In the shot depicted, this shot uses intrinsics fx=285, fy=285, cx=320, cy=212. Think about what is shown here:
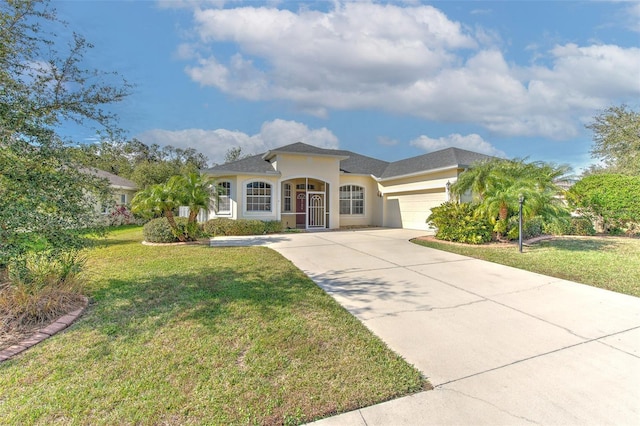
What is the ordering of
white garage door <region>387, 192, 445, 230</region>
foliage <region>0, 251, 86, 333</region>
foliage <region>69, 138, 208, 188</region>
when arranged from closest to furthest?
foliage <region>0, 251, 86, 333</region> → foliage <region>69, 138, 208, 188</region> → white garage door <region>387, 192, 445, 230</region>

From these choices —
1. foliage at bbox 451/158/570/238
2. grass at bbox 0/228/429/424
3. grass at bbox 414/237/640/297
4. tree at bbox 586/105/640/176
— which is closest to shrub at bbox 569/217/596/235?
grass at bbox 414/237/640/297

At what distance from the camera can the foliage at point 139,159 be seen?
498 cm

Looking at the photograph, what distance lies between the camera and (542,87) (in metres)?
15.0

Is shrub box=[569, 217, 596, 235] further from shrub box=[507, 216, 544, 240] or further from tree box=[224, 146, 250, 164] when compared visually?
tree box=[224, 146, 250, 164]

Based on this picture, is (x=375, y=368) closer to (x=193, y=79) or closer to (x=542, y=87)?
(x=193, y=79)

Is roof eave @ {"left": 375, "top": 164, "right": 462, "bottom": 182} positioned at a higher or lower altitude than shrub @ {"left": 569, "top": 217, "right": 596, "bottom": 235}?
higher

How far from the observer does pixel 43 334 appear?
3705 mm

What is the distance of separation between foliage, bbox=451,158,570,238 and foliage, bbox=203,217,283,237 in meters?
9.70

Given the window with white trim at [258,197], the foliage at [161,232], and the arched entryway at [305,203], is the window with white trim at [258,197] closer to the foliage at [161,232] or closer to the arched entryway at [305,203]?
the arched entryway at [305,203]

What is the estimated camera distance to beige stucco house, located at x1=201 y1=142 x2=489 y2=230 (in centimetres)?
1536

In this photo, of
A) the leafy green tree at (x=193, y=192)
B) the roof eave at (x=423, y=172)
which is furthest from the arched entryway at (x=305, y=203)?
the leafy green tree at (x=193, y=192)

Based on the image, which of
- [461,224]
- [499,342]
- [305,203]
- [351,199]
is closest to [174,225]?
[305,203]

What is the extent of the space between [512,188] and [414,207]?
693cm

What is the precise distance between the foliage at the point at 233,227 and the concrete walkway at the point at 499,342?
8266 millimetres
